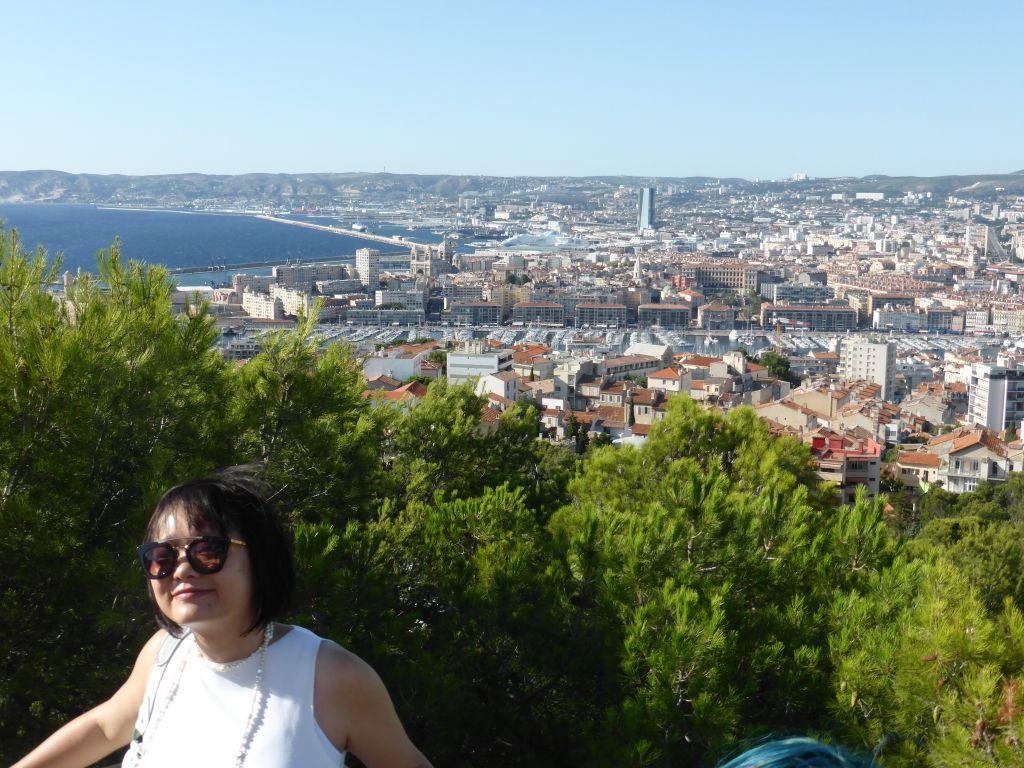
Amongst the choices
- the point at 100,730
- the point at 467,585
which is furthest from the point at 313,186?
the point at 100,730

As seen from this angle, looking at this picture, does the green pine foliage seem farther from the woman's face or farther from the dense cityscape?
the woman's face

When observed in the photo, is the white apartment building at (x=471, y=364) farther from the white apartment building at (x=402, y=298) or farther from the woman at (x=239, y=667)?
the white apartment building at (x=402, y=298)

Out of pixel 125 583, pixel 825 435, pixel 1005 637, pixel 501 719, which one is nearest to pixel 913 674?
pixel 1005 637

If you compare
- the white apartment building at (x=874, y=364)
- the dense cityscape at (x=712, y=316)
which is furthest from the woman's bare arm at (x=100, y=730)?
the white apartment building at (x=874, y=364)

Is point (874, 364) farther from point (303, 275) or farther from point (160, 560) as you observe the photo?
point (303, 275)

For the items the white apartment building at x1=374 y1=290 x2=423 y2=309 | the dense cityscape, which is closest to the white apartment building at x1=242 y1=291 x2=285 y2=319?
the dense cityscape

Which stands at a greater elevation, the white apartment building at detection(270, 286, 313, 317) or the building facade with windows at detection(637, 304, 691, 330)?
the white apartment building at detection(270, 286, 313, 317)
